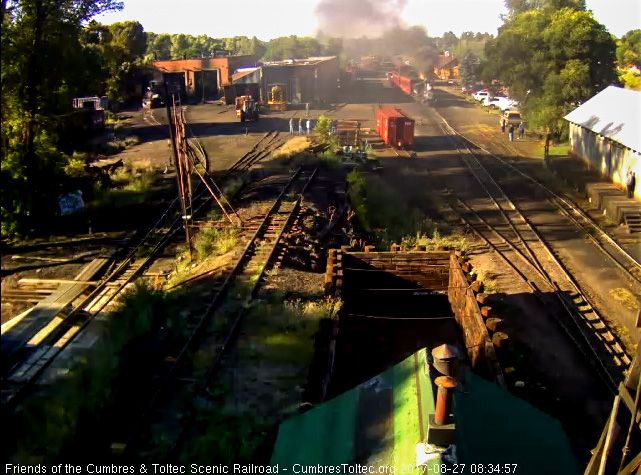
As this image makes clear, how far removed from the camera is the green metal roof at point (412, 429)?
4.57m

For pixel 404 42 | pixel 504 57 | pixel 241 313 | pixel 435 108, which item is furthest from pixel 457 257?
pixel 404 42

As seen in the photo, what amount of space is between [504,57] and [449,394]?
38737 mm

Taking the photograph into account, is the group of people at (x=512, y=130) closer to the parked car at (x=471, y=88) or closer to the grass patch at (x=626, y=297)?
the grass patch at (x=626, y=297)

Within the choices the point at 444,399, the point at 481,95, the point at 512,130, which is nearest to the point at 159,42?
the point at 481,95

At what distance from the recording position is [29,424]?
7.41 meters

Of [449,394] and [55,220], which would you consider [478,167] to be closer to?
[55,220]

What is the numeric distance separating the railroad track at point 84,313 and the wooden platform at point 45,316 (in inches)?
2.7

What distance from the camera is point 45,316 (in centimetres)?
768

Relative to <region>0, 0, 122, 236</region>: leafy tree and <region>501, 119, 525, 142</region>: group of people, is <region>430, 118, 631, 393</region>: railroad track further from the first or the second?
<region>0, 0, 122, 236</region>: leafy tree

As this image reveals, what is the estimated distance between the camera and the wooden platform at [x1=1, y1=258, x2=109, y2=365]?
4.59m

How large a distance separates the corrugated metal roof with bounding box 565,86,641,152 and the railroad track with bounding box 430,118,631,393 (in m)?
4.92

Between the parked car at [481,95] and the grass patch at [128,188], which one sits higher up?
the parked car at [481,95]

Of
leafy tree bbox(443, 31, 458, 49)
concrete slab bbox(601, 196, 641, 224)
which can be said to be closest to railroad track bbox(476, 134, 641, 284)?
concrete slab bbox(601, 196, 641, 224)

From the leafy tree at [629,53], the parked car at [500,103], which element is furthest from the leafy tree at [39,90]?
the leafy tree at [629,53]
